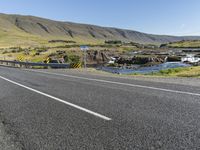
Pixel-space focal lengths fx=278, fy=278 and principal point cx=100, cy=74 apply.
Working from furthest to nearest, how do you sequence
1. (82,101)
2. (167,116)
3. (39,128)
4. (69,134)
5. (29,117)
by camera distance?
(82,101) < (29,117) < (167,116) < (39,128) < (69,134)

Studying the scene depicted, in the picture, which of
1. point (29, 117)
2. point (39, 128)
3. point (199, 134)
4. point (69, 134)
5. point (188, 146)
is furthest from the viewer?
point (29, 117)

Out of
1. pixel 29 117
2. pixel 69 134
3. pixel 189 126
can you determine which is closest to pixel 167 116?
pixel 189 126

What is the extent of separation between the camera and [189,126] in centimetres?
577

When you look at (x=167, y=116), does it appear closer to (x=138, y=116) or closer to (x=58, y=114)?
(x=138, y=116)

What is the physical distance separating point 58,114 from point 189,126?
3.34m

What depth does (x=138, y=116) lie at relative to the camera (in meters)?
6.73

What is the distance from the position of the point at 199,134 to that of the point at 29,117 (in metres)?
4.14

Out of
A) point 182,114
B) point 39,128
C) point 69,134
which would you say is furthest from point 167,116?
point 39,128

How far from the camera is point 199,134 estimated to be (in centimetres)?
519

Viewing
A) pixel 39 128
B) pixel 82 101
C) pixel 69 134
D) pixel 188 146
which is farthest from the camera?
pixel 82 101

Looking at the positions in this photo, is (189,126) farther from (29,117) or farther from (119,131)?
(29,117)

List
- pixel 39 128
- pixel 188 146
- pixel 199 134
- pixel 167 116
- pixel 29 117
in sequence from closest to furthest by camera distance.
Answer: pixel 188 146, pixel 199 134, pixel 39 128, pixel 167 116, pixel 29 117

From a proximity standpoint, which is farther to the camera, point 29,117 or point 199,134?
point 29,117

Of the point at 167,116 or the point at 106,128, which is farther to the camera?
the point at 167,116
